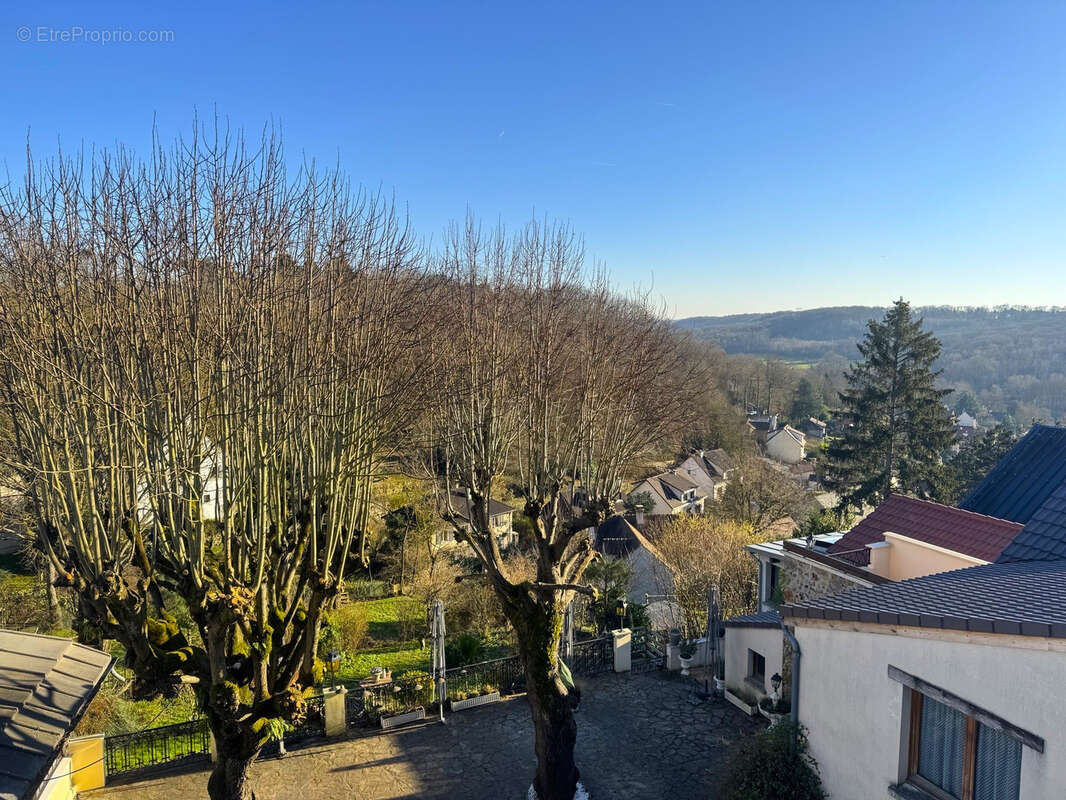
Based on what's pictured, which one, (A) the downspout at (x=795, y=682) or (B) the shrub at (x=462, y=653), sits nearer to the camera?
(A) the downspout at (x=795, y=682)

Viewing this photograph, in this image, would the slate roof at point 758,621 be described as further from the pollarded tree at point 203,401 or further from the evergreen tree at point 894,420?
the evergreen tree at point 894,420

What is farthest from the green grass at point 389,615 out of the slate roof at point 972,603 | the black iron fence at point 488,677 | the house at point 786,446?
the house at point 786,446

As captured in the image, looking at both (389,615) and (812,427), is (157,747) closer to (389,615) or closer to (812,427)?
(389,615)

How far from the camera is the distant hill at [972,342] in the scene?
78.3m

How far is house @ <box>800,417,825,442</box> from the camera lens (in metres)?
70.6

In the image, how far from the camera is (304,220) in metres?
8.22

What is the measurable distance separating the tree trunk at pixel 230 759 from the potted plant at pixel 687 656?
9503mm

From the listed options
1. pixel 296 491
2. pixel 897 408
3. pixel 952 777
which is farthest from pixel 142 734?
pixel 897 408

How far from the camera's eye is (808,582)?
42.3 feet

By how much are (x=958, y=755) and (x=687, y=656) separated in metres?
9.29

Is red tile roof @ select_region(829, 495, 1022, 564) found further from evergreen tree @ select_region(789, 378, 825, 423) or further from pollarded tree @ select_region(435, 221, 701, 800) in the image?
evergreen tree @ select_region(789, 378, 825, 423)

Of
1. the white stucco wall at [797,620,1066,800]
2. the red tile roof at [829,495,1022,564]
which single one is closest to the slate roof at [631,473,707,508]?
the red tile roof at [829,495,1022,564]

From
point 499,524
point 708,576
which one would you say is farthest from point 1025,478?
point 499,524

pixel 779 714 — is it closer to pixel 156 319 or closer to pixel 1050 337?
pixel 156 319
